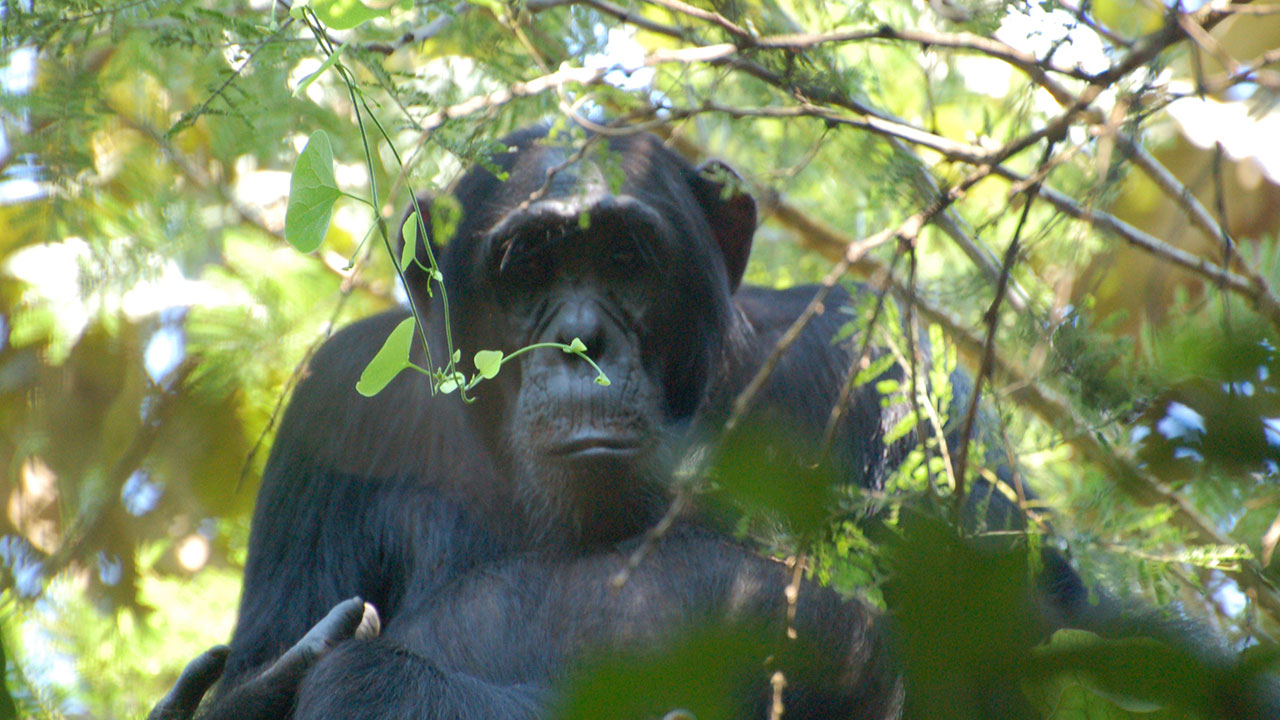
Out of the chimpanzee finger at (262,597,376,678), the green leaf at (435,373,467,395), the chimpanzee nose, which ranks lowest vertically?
the chimpanzee finger at (262,597,376,678)

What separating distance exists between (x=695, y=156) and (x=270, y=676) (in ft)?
14.8

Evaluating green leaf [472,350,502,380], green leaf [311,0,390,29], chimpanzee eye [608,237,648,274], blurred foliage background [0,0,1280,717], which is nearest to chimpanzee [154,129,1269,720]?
chimpanzee eye [608,237,648,274]

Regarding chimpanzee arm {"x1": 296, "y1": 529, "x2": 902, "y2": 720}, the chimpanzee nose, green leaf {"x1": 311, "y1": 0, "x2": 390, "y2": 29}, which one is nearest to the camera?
green leaf {"x1": 311, "y1": 0, "x2": 390, "y2": 29}

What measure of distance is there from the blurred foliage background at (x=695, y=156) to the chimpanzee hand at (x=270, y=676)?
651 mm

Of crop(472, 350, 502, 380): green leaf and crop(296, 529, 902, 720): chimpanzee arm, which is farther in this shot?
crop(296, 529, 902, 720): chimpanzee arm

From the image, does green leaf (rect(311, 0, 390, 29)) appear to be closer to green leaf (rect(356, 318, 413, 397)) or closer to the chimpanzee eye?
green leaf (rect(356, 318, 413, 397))

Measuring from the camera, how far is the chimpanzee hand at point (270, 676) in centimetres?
302

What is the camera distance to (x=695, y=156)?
22.0ft

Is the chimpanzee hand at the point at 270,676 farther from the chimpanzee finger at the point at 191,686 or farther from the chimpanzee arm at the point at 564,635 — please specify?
the chimpanzee arm at the point at 564,635

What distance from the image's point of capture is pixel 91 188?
15.9 feet

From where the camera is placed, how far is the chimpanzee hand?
9.91 feet

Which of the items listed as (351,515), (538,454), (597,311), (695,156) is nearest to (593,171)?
(597,311)

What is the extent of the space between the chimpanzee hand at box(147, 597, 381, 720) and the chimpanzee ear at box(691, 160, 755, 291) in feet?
5.90

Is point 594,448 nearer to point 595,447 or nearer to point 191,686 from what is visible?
point 595,447
